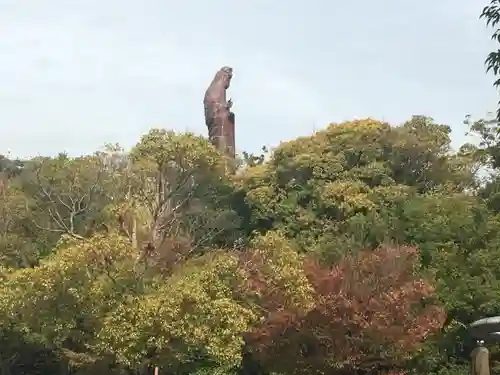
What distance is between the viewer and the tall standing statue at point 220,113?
3356cm

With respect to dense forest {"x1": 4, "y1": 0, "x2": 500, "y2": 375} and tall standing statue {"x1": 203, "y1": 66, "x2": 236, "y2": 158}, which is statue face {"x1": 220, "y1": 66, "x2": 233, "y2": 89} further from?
dense forest {"x1": 4, "y1": 0, "x2": 500, "y2": 375}

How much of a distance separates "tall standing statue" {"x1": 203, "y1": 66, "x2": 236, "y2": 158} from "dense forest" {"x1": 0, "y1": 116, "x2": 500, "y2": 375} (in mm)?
8527

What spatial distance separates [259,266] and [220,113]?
17.9 metres

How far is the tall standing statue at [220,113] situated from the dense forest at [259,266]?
28.4 ft

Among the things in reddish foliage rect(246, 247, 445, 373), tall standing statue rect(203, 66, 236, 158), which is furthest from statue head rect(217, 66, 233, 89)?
reddish foliage rect(246, 247, 445, 373)

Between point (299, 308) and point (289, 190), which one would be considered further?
point (289, 190)

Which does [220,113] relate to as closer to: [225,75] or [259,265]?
[225,75]

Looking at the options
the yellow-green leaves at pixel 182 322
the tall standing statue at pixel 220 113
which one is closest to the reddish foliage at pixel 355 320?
the yellow-green leaves at pixel 182 322

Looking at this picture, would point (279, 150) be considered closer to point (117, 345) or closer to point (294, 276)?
point (294, 276)

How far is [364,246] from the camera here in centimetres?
2059

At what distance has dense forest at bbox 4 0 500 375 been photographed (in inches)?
630

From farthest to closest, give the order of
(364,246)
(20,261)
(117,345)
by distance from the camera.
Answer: (20,261) → (364,246) → (117,345)

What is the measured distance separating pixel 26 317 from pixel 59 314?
106cm

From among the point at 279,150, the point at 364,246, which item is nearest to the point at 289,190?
the point at 279,150
